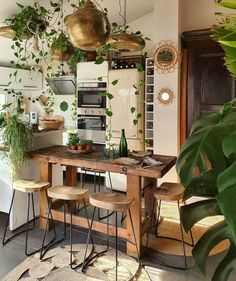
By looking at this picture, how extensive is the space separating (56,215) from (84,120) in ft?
7.52

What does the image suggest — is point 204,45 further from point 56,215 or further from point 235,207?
point 235,207

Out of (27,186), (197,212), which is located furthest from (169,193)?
(197,212)

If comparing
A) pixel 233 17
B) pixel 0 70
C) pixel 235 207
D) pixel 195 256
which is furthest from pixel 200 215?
pixel 0 70

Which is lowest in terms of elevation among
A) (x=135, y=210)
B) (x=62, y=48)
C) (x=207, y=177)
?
(x=135, y=210)

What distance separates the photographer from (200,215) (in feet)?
2.65

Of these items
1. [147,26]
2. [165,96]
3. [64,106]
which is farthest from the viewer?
[64,106]

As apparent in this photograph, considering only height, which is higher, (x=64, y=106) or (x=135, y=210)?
(x=64, y=106)

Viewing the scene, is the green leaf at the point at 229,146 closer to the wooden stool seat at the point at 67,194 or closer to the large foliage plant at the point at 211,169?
the large foliage plant at the point at 211,169

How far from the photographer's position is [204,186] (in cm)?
74

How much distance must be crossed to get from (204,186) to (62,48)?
237 centimetres

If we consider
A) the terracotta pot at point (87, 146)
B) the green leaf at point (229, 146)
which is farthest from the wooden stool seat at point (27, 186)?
the green leaf at point (229, 146)

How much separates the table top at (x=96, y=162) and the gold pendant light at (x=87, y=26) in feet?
3.60

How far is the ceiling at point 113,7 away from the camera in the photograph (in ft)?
11.3

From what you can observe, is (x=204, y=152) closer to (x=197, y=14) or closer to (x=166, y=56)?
(x=166, y=56)
